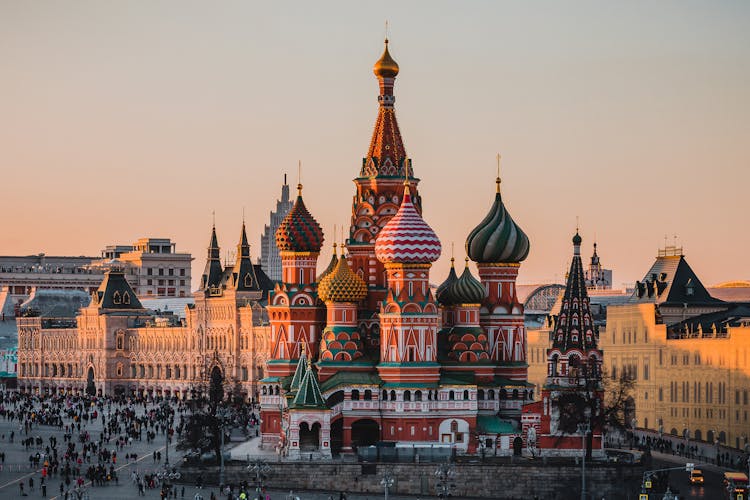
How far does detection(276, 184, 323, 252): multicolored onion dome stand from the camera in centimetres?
11512

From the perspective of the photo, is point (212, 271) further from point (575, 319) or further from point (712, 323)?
point (575, 319)

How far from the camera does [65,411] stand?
154750 millimetres

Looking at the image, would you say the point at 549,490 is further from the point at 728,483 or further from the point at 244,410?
the point at 244,410

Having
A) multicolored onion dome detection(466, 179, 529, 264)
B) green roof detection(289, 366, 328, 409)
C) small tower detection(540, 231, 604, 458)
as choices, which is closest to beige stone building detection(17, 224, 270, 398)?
multicolored onion dome detection(466, 179, 529, 264)

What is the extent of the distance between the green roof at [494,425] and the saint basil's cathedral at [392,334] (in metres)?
0.09

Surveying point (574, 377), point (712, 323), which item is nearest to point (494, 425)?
point (574, 377)

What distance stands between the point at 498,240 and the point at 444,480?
19.6m

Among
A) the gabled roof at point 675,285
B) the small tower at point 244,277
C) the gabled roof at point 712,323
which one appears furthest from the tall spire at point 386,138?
the small tower at point 244,277

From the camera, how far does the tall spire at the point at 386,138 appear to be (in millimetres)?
116000

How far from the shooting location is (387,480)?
93.8 metres

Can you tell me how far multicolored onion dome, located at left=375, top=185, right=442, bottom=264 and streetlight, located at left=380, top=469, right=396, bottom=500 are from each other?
38.5ft

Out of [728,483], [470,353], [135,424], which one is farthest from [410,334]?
[135,424]

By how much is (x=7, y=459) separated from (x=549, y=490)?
34.1m

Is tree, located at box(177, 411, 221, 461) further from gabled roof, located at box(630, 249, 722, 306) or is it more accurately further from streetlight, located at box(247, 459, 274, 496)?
gabled roof, located at box(630, 249, 722, 306)
